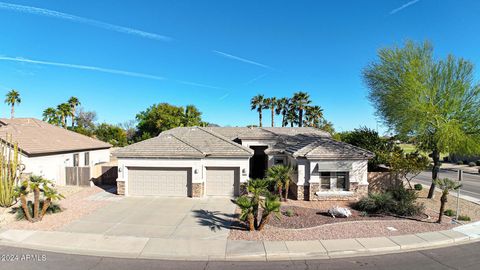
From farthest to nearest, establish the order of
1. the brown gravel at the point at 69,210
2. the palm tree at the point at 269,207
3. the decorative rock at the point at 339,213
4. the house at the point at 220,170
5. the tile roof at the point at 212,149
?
the tile roof at the point at 212,149
the house at the point at 220,170
the decorative rock at the point at 339,213
the brown gravel at the point at 69,210
the palm tree at the point at 269,207

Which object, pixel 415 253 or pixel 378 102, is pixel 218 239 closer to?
pixel 415 253

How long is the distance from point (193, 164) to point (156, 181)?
2860 millimetres

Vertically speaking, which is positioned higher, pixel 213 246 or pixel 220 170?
pixel 220 170

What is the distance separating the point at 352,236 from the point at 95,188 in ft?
58.4

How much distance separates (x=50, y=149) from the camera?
20.0 metres

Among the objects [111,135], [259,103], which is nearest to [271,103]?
[259,103]

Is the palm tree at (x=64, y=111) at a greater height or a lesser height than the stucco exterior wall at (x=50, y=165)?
greater

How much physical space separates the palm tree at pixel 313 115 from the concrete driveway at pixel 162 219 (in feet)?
128

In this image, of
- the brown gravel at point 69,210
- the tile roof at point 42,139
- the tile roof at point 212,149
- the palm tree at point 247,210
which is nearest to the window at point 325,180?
the tile roof at point 212,149

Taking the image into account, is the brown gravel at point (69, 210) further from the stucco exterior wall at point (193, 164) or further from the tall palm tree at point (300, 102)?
the tall palm tree at point (300, 102)

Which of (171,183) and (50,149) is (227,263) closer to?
(171,183)

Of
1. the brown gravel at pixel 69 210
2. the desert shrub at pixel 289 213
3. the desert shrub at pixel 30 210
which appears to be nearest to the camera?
the brown gravel at pixel 69 210

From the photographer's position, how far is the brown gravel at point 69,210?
35.6 feet

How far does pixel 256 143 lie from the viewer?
2353 cm
